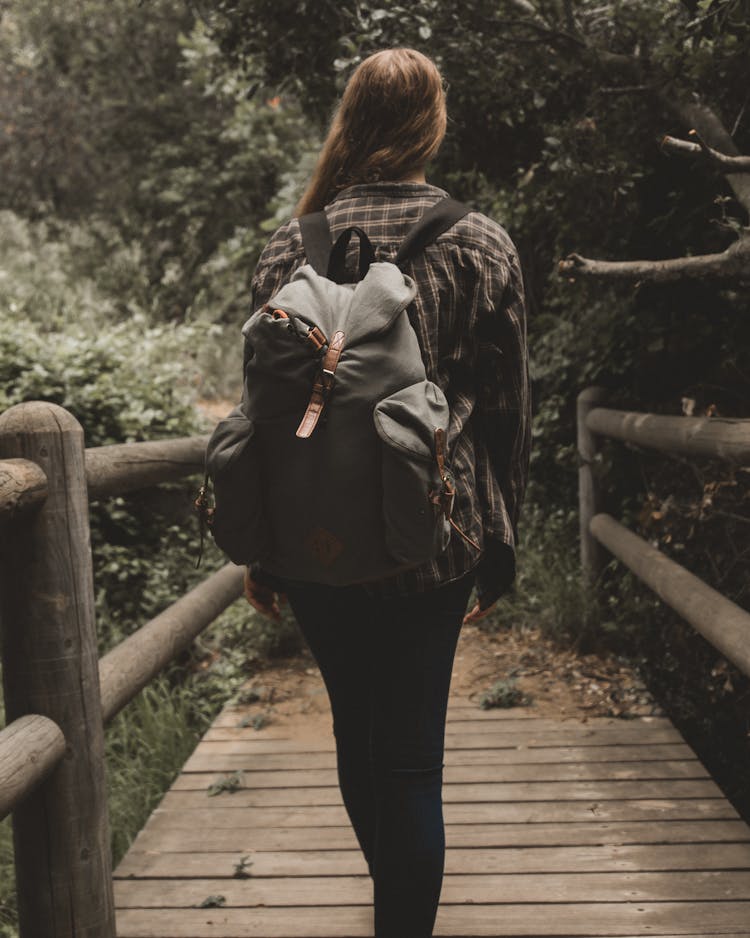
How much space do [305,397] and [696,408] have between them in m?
2.53

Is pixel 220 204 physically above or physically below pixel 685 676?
above

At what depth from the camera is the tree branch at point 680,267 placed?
2350 millimetres

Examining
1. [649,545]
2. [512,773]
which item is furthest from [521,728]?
[649,545]

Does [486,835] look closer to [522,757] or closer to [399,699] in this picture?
[522,757]

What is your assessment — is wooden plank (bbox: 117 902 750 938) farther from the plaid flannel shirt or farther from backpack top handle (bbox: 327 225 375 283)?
backpack top handle (bbox: 327 225 375 283)

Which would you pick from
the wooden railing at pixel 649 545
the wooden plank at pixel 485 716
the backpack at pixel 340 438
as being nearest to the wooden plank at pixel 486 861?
the wooden railing at pixel 649 545

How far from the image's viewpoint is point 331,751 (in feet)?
10.7

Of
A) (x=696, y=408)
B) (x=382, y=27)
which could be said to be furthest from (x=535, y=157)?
(x=696, y=408)

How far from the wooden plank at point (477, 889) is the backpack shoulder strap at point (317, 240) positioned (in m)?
1.57

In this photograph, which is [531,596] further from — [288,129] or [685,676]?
[288,129]

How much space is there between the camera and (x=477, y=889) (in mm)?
2316

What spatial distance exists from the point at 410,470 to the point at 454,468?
221mm

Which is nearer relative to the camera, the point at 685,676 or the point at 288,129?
the point at 685,676

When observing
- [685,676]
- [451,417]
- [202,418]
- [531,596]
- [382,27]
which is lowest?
[531,596]
